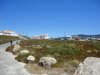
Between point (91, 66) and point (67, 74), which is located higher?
point (91, 66)

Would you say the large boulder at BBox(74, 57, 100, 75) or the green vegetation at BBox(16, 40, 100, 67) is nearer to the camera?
the large boulder at BBox(74, 57, 100, 75)

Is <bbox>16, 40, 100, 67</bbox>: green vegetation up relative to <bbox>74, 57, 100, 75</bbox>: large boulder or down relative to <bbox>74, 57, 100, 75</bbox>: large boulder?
down

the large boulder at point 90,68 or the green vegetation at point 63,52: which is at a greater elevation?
the large boulder at point 90,68

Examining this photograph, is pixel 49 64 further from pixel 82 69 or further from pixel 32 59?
pixel 82 69

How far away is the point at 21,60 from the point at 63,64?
541cm

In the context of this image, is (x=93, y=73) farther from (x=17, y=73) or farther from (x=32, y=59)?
(x=32, y=59)

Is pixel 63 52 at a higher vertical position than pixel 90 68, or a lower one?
lower

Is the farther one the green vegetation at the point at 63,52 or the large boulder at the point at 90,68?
the green vegetation at the point at 63,52

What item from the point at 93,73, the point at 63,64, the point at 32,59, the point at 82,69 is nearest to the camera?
the point at 93,73

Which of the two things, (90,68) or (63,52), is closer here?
(90,68)

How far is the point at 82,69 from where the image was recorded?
12289 mm

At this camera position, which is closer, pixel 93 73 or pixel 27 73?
pixel 93 73

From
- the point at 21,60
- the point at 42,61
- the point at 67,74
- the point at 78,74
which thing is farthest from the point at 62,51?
the point at 78,74

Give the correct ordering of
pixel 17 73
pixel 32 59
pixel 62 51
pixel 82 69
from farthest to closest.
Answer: pixel 62 51 < pixel 32 59 < pixel 17 73 < pixel 82 69
